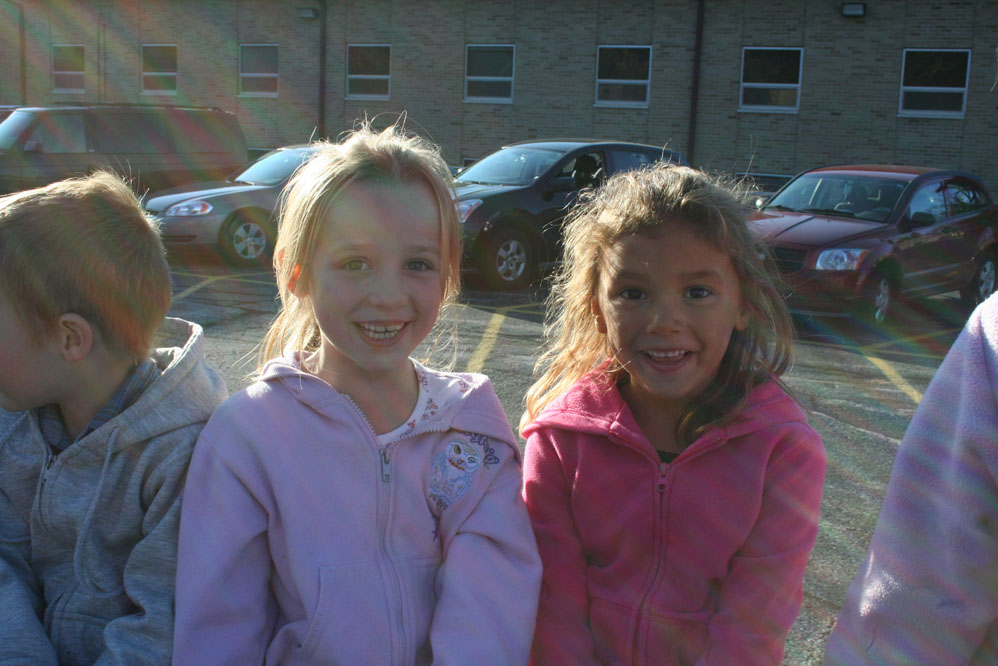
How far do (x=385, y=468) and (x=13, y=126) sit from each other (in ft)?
40.7

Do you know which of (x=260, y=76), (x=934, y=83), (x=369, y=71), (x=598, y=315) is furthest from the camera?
(x=260, y=76)

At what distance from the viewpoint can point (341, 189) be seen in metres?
1.97

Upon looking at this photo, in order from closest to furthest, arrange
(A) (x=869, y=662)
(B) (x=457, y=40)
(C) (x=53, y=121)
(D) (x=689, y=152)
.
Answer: (A) (x=869, y=662) < (C) (x=53, y=121) < (D) (x=689, y=152) < (B) (x=457, y=40)

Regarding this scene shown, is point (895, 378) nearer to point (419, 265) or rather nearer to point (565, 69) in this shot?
point (419, 265)

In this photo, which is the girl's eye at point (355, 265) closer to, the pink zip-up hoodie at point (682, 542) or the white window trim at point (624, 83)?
the pink zip-up hoodie at point (682, 542)

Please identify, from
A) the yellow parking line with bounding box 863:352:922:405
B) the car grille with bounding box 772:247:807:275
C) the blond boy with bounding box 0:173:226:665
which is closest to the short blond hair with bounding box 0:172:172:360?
the blond boy with bounding box 0:173:226:665

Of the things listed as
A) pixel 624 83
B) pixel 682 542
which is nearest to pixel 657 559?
pixel 682 542

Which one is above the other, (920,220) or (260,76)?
(260,76)

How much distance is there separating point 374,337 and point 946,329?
8.51 m

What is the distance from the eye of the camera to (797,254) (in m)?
8.59

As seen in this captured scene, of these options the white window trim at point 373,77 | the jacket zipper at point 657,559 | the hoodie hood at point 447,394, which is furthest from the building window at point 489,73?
the jacket zipper at point 657,559

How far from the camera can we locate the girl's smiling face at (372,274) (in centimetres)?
195

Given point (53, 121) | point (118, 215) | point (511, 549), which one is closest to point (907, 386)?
point (511, 549)

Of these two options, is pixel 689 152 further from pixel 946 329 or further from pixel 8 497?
pixel 8 497
